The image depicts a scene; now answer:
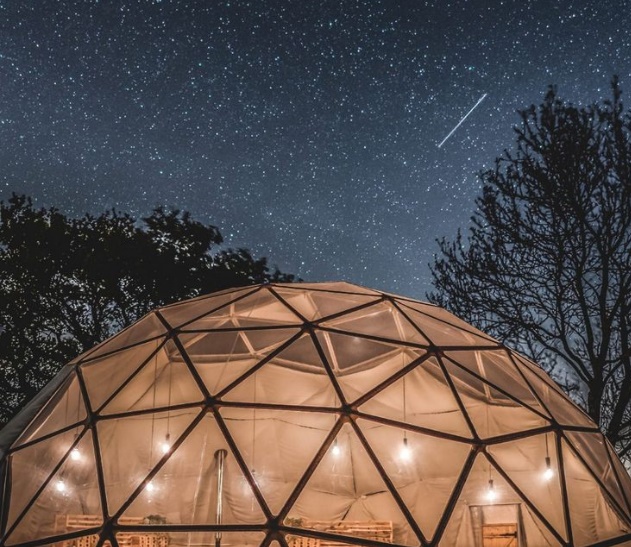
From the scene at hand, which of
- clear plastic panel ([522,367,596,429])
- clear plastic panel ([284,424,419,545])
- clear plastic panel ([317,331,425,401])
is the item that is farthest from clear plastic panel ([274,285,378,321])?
clear plastic panel ([284,424,419,545])

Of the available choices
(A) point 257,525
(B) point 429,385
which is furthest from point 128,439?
(B) point 429,385

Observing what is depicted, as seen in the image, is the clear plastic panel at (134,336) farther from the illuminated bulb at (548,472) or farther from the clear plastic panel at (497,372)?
the illuminated bulb at (548,472)

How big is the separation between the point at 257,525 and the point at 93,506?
1636mm

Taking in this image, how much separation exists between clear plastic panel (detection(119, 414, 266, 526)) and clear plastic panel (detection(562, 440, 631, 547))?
9.57 feet

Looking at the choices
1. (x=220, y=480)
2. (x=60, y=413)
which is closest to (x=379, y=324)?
(x=220, y=480)

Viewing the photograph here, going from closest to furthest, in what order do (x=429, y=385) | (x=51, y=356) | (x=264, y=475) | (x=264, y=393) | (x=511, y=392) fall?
(x=264, y=475) < (x=511, y=392) < (x=429, y=385) < (x=264, y=393) < (x=51, y=356)

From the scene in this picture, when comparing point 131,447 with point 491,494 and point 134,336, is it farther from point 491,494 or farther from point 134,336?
point 491,494

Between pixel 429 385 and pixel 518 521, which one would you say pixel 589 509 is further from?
pixel 429 385

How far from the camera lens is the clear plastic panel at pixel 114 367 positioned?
6.66 meters

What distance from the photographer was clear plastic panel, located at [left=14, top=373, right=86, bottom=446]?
21.0 ft

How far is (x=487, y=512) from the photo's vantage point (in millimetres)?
6359

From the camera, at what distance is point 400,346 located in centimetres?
693

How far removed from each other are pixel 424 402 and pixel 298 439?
1819 mm

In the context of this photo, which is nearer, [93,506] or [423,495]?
[93,506]
